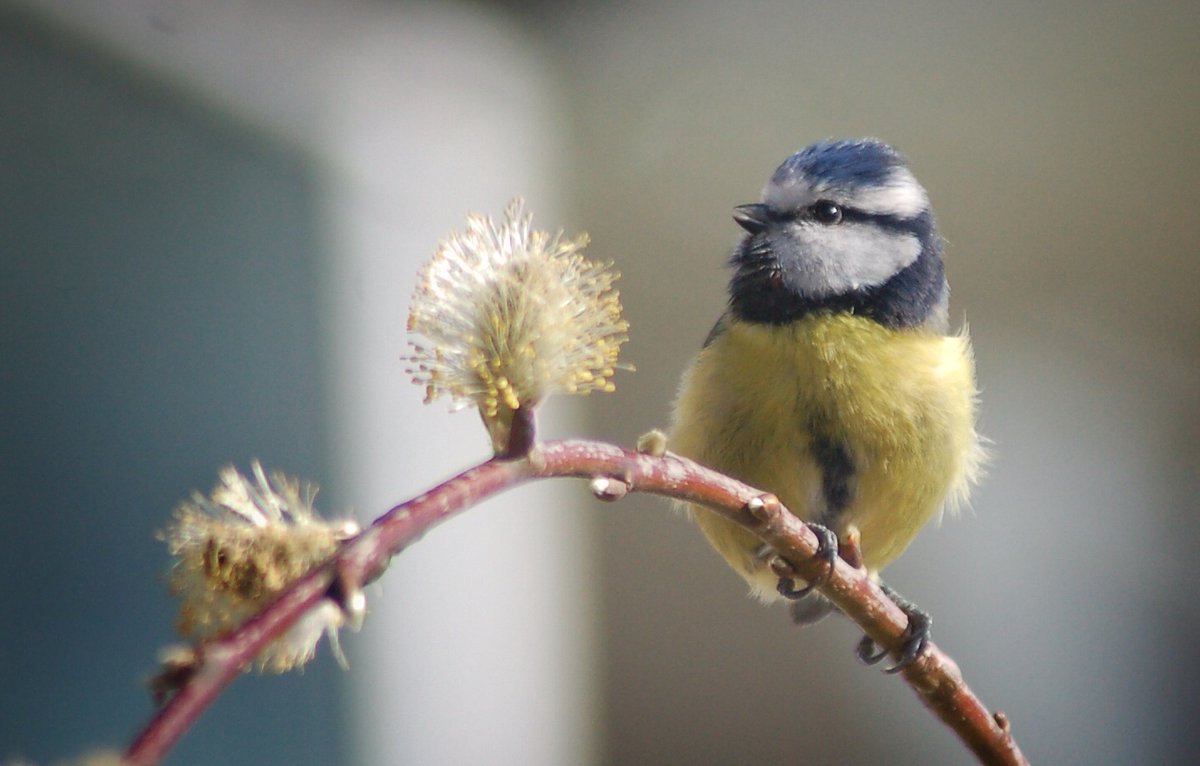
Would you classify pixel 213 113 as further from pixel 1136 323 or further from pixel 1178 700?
pixel 1178 700

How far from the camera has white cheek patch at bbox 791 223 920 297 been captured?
64 cm

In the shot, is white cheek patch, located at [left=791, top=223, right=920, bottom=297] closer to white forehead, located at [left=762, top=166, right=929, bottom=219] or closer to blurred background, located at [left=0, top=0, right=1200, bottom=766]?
white forehead, located at [left=762, top=166, right=929, bottom=219]

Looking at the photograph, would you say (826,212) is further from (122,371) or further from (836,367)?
(122,371)

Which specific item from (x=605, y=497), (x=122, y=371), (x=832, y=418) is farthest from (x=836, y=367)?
(x=122, y=371)

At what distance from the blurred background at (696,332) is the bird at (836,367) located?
0.60 metres

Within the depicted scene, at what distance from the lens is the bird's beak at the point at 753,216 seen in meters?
0.64

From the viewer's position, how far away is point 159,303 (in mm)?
972

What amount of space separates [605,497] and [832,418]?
0.36 metres

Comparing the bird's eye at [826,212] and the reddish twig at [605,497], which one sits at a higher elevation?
the bird's eye at [826,212]

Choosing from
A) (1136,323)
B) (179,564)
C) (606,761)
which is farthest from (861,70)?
(179,564)

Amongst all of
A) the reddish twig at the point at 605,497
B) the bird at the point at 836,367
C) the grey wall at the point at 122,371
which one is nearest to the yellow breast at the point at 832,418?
the bird at the point at 836,367

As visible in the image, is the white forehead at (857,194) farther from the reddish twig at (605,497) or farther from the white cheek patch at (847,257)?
the reddish twig at (605,497)

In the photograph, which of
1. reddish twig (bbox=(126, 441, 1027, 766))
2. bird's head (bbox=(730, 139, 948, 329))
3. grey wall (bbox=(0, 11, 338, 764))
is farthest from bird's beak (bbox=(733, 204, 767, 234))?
grey wall (bbox=(0, 11, 338, 764))

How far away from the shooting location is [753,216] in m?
0.65
